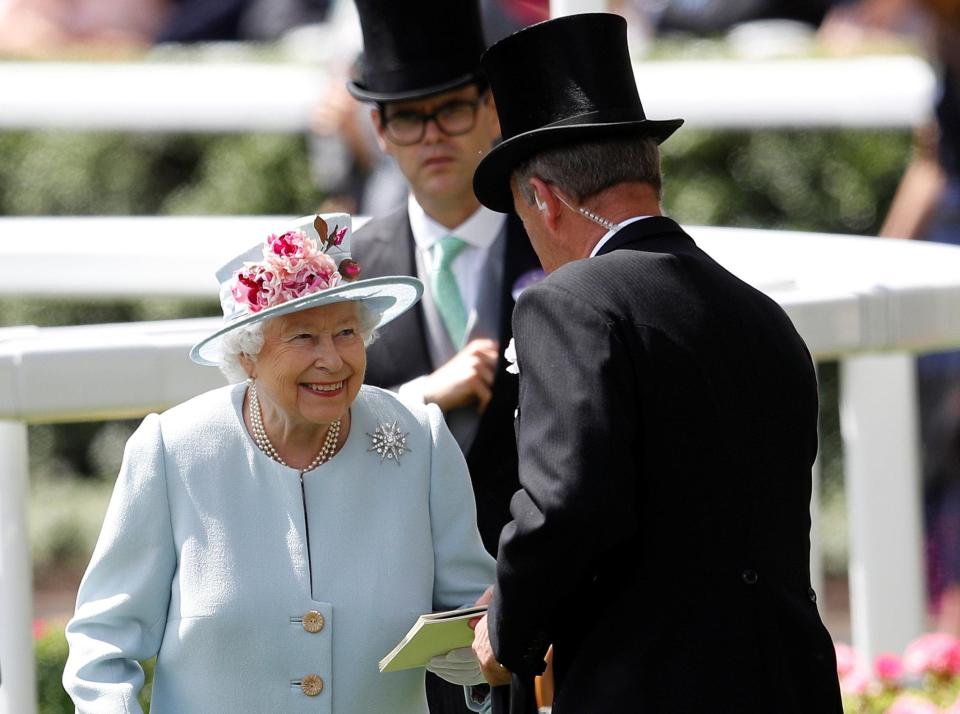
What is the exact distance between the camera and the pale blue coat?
3.38 m

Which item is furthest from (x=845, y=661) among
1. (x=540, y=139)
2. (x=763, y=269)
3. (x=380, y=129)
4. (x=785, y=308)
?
(x=540, y=139)

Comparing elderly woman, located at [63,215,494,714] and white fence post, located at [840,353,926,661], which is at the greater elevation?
elderly woman, located at [63,215,494,714]

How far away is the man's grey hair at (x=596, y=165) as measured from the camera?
10.7 ft

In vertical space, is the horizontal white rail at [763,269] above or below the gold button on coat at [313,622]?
above

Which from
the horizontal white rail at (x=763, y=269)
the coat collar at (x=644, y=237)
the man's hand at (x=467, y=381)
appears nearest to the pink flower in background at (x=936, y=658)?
the horizontal white rail at (x=763, y=269)

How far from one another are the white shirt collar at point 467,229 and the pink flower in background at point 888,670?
4.98 feet

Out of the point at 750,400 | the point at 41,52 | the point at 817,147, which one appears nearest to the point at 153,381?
the point at 750,400

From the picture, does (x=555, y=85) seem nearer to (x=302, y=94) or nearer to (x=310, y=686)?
(x=310, y=686)

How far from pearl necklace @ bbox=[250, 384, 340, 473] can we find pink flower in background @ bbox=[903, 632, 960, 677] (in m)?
2.04

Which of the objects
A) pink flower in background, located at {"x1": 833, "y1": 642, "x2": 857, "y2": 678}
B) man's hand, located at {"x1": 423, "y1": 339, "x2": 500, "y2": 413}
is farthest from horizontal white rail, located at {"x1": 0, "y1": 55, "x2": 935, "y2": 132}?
man's hand, located at {"x1": 423, "y1": 339, "x2": 500, "y2": 413}

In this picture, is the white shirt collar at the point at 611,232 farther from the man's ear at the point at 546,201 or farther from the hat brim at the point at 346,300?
the hat brim at the point at 346,300

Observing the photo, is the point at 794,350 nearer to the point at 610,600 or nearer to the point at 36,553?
the point at 610,600

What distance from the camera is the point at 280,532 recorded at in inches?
136

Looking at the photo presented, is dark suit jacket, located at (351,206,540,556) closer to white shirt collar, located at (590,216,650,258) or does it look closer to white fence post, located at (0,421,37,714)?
white fence post, located at (0,421,37,714)
